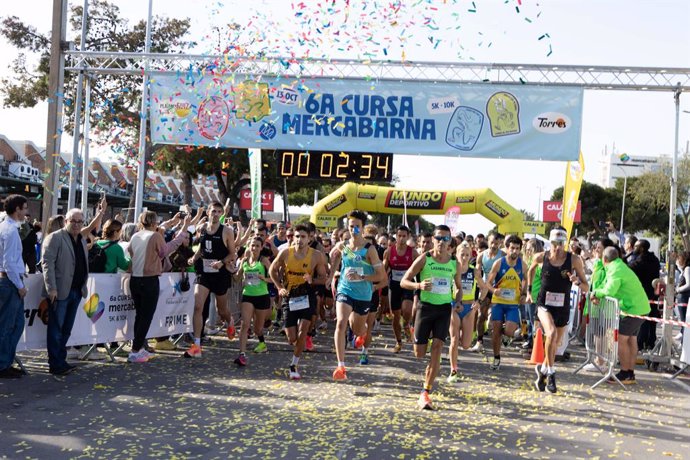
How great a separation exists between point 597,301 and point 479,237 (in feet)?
21.2

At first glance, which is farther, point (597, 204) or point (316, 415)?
point (597, 204)

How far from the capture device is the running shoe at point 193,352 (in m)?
11.4

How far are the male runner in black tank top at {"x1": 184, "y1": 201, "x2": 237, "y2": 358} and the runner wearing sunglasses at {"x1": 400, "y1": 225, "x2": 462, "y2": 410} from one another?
348 centimetres

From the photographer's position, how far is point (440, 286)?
8.75m

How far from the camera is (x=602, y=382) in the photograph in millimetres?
10914

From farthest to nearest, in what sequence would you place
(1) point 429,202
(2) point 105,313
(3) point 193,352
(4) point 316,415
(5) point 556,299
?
(1) point 429,202 < (3) point 193,352 < (2) point 105,313 < (5) point 556,299 < (4) point 316,415

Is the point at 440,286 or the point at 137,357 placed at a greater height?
the point at 440,286

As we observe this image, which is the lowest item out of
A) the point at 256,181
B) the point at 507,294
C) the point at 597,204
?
the point at 507,294

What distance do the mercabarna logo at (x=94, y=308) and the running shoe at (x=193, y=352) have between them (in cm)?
138

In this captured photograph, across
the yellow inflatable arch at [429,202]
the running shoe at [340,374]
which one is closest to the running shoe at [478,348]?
the running shoe at [340,374]

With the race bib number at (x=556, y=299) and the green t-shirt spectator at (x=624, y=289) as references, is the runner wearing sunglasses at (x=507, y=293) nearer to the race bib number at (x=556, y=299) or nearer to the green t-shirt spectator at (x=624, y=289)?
the green t-shirt spectator at (x=624, y=289)

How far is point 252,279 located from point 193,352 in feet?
4.69

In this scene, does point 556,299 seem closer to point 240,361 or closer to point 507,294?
point 507,294

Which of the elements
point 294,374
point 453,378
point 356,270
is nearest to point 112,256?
point 294,374
